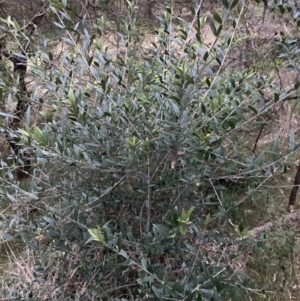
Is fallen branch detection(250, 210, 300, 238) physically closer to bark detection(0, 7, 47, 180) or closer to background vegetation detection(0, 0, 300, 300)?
background vegetation detection(0, 0, 300, 300)

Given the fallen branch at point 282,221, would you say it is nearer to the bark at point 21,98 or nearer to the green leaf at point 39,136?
the bark at point 21,98

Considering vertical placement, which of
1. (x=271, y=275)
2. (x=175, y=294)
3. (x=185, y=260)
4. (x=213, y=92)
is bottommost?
(x=271, y=275)

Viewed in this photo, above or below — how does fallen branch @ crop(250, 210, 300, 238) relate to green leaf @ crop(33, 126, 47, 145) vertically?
below

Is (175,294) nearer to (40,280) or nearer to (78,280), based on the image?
(78,280)

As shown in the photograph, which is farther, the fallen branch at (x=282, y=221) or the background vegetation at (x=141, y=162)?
the fallen branch at (x=282, y=221)

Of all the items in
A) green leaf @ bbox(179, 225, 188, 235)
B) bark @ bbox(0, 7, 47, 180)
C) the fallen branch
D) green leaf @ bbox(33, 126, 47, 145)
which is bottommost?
the fallen branch

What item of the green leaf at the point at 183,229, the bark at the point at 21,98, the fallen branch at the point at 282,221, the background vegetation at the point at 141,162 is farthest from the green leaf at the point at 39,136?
the fallen branch at the point at 282,221

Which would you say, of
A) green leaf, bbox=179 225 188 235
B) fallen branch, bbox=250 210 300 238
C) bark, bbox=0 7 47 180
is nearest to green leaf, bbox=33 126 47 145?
bark, bbox=0 7 47 180

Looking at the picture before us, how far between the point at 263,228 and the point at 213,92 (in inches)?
67.5

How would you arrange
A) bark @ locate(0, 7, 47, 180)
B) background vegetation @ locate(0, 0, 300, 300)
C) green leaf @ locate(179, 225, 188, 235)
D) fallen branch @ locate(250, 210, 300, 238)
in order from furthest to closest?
fallen branch @ locate(250, 210, 300, 238) < bark @ locate(0, 7, 47, 180) < background vegetation @ locate(0, 0, 300, 300) < green leaf @ locate(179, 225, 188, 235)

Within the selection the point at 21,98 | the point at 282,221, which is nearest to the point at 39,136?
the point at 21,98

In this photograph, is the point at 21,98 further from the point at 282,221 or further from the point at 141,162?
the point at 282,221

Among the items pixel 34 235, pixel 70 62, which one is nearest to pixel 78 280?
pixel 34 235

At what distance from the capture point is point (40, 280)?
2.06m
